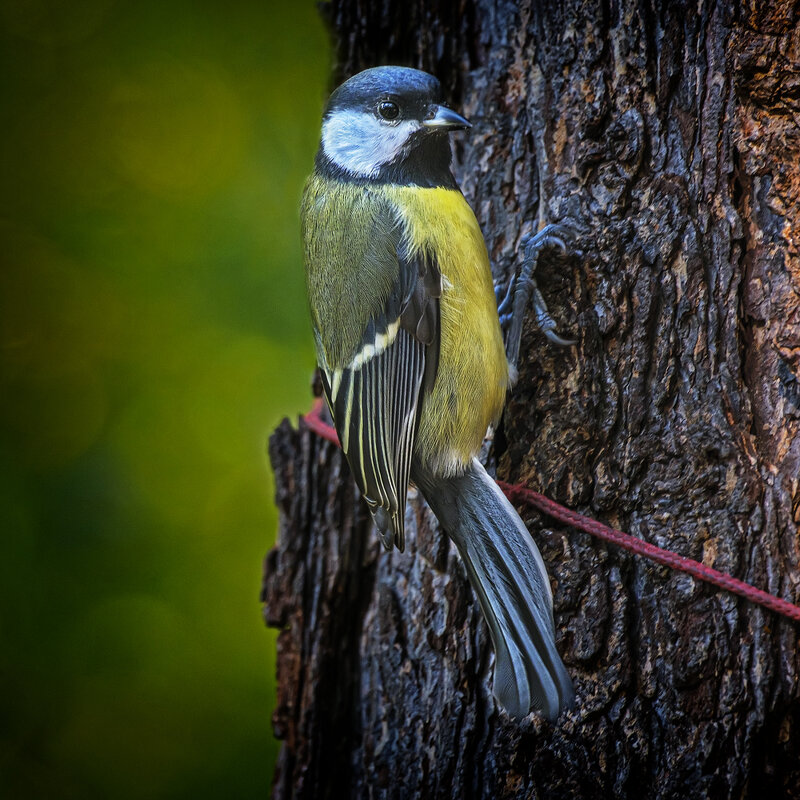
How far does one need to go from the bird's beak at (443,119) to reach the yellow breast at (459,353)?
0.43 feet

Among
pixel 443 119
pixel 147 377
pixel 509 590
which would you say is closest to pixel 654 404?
pixel 509 590

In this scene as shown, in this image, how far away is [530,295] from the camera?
1.15 meters

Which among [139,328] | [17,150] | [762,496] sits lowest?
[762,496]

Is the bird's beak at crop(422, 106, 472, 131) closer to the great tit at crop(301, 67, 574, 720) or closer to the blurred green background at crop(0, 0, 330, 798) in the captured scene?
the great tit at crop(301, 67, 574, 720)

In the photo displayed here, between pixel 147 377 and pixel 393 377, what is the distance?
902 mm

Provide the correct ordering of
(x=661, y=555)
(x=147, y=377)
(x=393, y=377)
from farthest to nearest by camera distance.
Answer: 1. (x=147, y=377)
2. (x=393, y=377)
3. (x=661, y=555)

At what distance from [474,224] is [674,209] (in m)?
0.32

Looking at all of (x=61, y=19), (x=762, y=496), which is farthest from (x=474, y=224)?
(x=61, y=19)

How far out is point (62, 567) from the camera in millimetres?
1632

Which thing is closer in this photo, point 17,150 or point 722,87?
point 722,87

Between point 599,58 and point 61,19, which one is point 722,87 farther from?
point 61,19

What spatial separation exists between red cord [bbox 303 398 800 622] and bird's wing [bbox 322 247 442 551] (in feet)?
0.77

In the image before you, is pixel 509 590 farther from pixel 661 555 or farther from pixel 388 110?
pixel 388 110

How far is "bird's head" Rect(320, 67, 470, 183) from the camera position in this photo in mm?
1078
